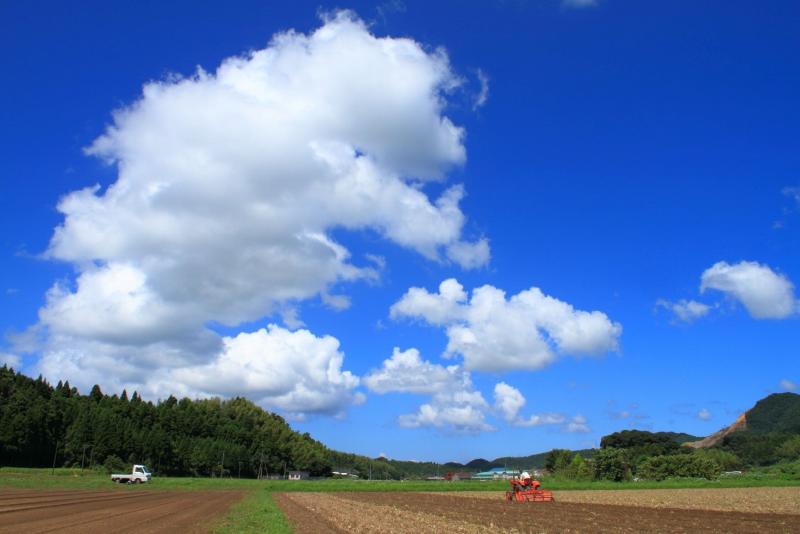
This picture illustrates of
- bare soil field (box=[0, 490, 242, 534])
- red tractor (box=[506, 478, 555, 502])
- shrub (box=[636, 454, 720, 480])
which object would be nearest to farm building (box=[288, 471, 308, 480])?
shrub (box=[636, 454, 720, 480])

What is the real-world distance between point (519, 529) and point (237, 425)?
17745 centimetres

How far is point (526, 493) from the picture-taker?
55594mm

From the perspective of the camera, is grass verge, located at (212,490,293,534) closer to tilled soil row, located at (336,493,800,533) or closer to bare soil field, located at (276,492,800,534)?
bare soil field, located at (276,492,800,534)

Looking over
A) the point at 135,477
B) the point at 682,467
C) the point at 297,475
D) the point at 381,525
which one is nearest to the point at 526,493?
the point at 381,525

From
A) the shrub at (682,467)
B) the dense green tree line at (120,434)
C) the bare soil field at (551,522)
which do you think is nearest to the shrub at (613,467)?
the shrub at (682,467)

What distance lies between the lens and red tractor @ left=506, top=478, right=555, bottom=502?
54.8m

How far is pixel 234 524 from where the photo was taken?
2864 cm

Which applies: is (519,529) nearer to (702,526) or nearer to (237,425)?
(702,526)

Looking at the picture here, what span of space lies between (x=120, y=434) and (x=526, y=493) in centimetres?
10927

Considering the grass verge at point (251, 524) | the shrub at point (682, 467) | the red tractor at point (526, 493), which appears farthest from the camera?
the shrub at point (682, 467)

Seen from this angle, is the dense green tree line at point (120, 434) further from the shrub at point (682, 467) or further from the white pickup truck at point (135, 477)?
the shrub at point (682, 467)

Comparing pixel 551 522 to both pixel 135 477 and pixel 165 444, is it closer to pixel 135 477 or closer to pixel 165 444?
pixel 135 477

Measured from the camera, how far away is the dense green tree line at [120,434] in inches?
4801

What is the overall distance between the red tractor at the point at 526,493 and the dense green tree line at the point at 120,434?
92481mm
